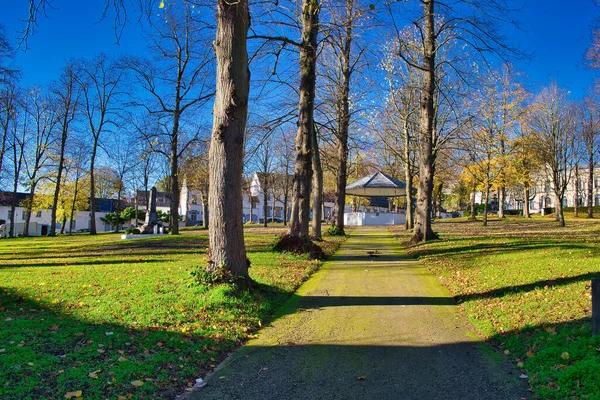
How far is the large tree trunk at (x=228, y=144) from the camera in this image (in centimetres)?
720

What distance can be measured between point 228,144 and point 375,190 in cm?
2885

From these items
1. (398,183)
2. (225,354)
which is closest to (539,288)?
(225,354)

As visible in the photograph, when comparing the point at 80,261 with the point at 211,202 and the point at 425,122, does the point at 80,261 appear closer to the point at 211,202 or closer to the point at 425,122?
the point at 211,202

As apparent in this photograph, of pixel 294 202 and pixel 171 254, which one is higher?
pixel 294 202

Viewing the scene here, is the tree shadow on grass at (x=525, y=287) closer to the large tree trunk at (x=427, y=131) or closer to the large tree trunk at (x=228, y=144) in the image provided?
the large tree trunk at (x=228, y=144)

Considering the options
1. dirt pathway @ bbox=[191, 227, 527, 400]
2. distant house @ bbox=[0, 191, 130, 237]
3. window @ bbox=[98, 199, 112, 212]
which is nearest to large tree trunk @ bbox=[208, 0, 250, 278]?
dirt pathway @ bbox=[191, 227, 527, 400]

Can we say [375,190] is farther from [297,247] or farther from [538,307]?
[538,307]

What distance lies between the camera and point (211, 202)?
724 cm

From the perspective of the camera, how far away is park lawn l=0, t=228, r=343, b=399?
3.82 metres

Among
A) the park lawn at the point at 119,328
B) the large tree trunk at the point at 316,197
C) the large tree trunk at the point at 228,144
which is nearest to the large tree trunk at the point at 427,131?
the large tree trunk at the point at 316,197

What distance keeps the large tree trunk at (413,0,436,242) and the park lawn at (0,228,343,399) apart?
9.17 metres

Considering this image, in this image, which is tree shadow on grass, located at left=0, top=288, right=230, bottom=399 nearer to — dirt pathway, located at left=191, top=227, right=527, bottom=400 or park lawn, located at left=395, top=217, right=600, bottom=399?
dirt pathway, located at left=191, top=227, right=527, bottom=400

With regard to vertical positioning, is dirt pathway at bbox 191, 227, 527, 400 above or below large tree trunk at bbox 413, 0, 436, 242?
below

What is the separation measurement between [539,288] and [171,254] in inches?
448
